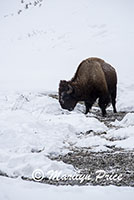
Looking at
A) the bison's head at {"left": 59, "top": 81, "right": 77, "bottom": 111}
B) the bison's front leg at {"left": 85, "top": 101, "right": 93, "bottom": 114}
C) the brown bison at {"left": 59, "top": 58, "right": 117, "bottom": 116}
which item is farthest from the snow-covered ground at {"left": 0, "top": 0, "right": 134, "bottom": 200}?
the bison's front leg at {"left": 85, "top": 101, "right": 93, "bottom": 114}

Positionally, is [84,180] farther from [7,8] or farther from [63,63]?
[7,8]

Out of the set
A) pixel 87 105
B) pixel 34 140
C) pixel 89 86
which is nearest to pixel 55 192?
pixel 34 140

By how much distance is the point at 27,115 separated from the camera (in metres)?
8.30

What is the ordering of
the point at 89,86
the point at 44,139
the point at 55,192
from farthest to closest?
the point at 89,86 < the point at 44,139 < the point at 55,192

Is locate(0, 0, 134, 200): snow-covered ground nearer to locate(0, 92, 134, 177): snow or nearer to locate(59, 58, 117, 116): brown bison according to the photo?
locate(0, 92, 134, 177): snow

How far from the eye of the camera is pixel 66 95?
39.4 ft

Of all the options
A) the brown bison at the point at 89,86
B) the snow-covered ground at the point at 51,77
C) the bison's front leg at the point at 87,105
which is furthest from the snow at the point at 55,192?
the bison's front leg at the point at 87,105

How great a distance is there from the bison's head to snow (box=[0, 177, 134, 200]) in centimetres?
815

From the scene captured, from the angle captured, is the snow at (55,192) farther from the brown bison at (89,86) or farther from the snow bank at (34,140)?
the brown bison at (89,86)

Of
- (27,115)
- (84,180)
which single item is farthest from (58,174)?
(27,115)

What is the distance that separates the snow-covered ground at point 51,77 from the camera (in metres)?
5.05

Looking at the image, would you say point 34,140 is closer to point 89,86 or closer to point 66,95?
point 89,86

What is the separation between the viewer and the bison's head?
12.0 meters

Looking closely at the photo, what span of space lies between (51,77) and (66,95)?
663cm
